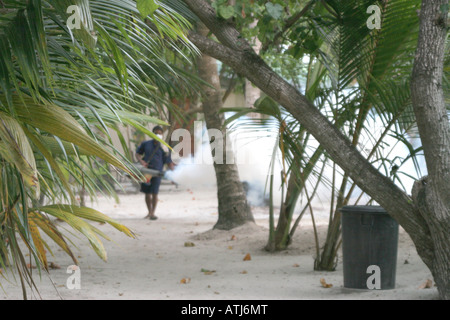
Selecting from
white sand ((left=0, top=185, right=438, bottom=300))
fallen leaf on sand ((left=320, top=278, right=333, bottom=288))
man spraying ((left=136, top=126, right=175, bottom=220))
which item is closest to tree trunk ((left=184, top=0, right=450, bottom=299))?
white sand ((left=0, top=185, right=438, bottom=300))

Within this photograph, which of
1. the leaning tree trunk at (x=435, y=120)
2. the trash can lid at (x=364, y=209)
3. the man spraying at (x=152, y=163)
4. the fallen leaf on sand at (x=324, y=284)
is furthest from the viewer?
the man spraying at (x=152, y=163)

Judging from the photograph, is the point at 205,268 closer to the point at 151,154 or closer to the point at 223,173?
the point at 223,173

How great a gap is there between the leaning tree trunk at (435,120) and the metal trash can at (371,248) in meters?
0.94

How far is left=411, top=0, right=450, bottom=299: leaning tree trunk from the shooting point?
345 centimetres

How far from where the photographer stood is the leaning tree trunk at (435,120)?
3.45m

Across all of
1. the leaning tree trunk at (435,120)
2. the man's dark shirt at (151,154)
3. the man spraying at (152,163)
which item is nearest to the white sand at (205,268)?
the man spraying at (152,163)

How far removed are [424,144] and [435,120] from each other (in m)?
0.17

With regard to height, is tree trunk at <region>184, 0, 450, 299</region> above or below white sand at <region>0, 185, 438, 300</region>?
above

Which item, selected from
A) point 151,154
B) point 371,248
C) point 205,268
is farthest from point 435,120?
point 151,154

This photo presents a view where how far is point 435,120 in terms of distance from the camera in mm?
3455

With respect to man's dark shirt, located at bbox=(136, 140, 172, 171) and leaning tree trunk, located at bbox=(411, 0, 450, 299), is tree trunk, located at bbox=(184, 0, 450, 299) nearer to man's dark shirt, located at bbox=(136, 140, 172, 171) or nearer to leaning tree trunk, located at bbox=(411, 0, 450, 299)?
leaning tree trunk, located at bbox=(411, 0, 450, 299)

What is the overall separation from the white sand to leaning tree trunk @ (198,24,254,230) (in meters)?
0.22

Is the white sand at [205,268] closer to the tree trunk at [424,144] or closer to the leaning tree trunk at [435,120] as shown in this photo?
the tree trunk at [424,144]

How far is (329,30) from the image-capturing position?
4.40 metres
